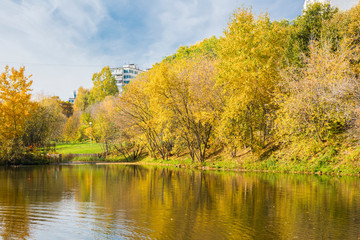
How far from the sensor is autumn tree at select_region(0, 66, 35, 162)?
3641 cm

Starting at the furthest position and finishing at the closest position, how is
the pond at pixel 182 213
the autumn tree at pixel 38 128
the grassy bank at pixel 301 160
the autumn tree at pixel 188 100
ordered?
1. the autumn tree at pixel 38 128
2. the autumn tree at pixel 188 100
3. the grassy bank at pixel 301 160
4. the pond at pixel 182 213

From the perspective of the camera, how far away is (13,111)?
37.2 m

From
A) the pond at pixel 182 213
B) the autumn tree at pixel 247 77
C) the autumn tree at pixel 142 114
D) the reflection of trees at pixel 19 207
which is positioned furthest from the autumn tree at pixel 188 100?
the reflection of trees at pixel 19 207

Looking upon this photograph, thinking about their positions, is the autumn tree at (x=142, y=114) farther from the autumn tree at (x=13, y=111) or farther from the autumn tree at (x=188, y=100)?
the autumn tree at (x=13, y=111)

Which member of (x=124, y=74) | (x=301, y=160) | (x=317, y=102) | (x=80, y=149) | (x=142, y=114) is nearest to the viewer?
(x=317, y=102)

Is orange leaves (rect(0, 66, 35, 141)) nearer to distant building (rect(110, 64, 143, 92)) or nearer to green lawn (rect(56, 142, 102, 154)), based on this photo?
green lawn (rect(56, 142, 102, 154))

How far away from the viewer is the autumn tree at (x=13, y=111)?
3641cm

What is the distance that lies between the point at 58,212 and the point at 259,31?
79.8 ft

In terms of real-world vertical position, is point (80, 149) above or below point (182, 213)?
above

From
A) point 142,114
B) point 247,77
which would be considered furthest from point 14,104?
point 247,77

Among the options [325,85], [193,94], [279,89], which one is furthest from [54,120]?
[325,85]

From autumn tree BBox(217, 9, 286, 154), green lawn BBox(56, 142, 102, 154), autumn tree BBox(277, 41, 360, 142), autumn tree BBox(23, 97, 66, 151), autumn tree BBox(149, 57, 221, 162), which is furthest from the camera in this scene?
green lawn BBox(56, 142, 102, 154)

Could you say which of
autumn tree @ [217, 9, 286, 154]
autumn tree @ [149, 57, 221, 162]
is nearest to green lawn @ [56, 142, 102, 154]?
autumn tree @ [149, 57, 221, 162]

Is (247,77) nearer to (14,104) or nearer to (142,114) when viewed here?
(142,114)
